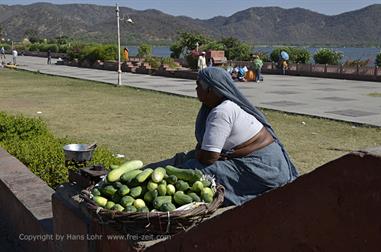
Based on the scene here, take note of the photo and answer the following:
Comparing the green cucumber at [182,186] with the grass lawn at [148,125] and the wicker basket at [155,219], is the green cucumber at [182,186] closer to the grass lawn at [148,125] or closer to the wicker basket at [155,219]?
the wicker basket at [155,219]

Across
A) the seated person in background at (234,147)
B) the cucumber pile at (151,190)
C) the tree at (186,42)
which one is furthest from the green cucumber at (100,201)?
the tree at (186,42)

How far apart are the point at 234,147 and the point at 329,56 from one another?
23737 millimetres

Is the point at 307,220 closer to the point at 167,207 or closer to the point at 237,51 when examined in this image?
the point at 167,207

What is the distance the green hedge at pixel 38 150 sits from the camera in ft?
15.9

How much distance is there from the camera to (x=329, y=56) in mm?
25781

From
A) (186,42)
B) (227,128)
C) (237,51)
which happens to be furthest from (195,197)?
(186,42)

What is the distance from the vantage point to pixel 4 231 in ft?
15.2

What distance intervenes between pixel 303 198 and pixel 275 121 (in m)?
9.15

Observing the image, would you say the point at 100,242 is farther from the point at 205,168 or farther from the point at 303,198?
the point at 303,198

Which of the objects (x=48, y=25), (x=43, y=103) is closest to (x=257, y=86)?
(x=43, y=103)

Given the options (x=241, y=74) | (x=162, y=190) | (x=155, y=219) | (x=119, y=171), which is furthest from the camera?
(x=241, y=74)

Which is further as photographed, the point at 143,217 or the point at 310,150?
the point at 310,150

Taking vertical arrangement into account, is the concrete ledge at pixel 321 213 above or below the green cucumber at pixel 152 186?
above

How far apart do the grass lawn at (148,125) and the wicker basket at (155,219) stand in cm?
413
